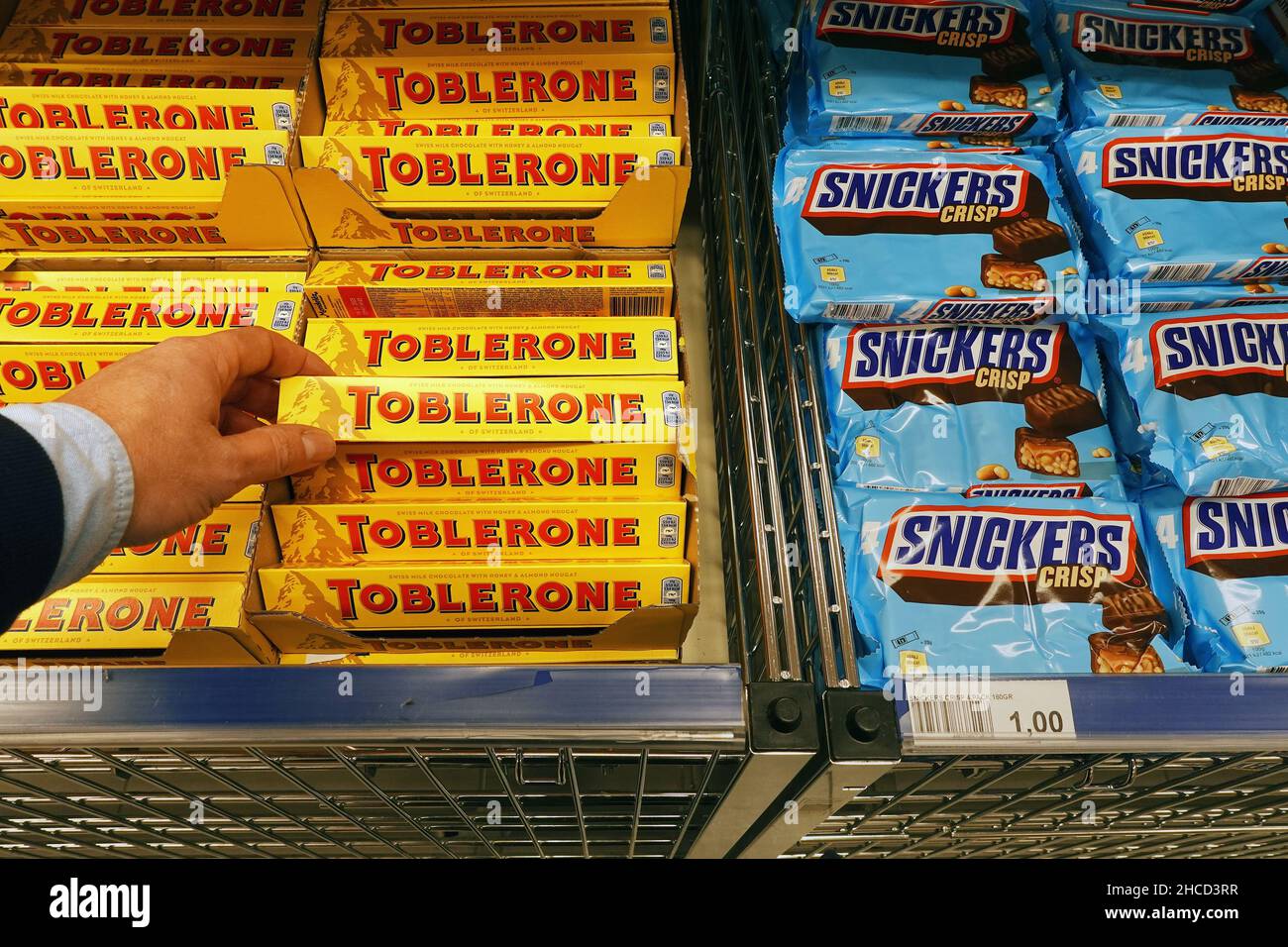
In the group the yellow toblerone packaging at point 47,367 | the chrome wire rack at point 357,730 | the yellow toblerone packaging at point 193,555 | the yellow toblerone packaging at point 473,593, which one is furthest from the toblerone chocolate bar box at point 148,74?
the chrome wire rack at point 357,730

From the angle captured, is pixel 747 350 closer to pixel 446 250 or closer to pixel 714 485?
pixel 714 485

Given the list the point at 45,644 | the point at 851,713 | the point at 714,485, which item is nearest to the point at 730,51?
the point at 714,485

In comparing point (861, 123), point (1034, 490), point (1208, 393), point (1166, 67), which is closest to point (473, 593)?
point (1034, 490)

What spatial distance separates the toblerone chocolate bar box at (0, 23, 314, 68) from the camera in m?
1.37

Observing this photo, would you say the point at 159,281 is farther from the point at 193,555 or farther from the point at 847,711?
the point at 847,711

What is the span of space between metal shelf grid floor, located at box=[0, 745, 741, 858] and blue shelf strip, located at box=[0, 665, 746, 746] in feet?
0.11

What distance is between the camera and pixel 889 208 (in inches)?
50.6

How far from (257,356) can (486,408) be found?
295mm

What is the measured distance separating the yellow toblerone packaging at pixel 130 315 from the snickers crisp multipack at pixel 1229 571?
1.39m

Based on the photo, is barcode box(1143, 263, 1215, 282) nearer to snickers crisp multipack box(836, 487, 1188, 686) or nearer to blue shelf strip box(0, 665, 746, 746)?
snickers crisp multipack box(836, 487, 1188, 686)

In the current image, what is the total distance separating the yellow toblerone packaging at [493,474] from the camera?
1.10 m

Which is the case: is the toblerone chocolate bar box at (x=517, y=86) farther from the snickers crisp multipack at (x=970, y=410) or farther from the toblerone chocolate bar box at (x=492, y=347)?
the snickers crisp multipack at (x=970, y=410)

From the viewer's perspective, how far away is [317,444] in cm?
100

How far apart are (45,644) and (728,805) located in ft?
3.05
